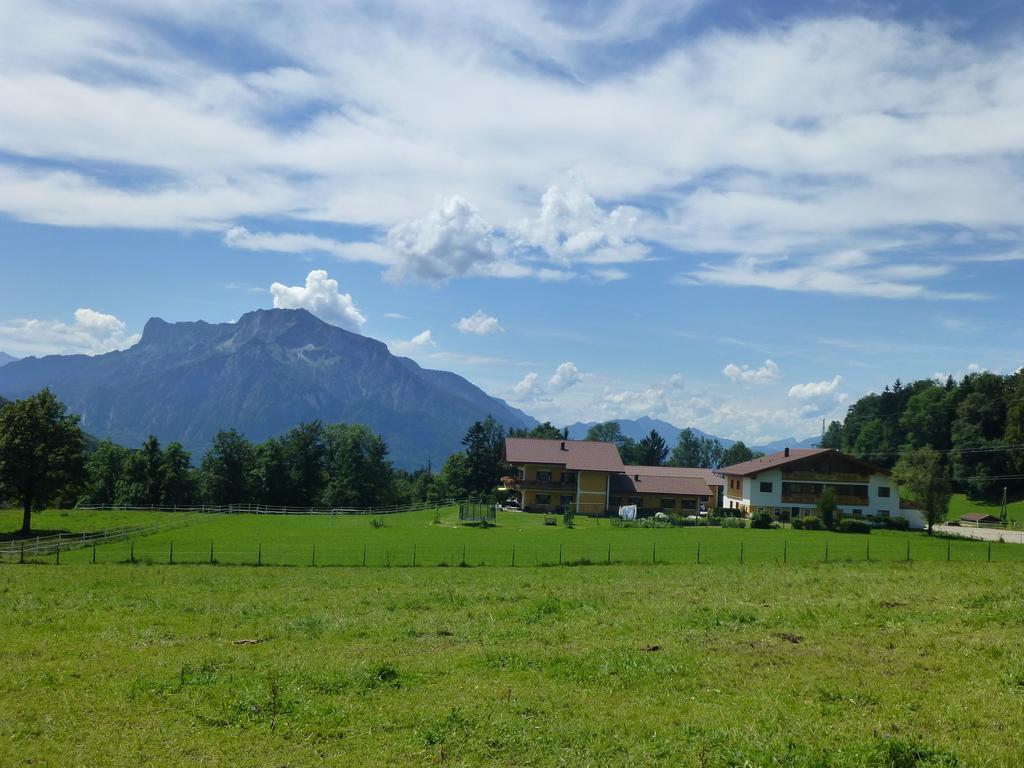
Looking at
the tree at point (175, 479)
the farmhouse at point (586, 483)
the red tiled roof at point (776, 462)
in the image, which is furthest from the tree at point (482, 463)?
the tree at point (175, 479)

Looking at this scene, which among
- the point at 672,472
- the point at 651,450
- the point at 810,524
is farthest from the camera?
the point at 651,450

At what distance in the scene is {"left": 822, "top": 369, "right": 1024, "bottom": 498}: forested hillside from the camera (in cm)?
11556

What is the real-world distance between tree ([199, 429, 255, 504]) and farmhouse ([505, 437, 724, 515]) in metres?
40.8

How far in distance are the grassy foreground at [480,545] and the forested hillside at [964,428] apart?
57.2 m

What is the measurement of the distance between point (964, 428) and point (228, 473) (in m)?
117

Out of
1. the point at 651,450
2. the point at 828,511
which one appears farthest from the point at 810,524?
the point at 651,450

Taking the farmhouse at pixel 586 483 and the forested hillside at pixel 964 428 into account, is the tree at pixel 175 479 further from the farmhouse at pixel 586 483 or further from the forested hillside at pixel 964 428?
the forested hillside at pixel 964 428

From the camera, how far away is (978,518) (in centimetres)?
9656

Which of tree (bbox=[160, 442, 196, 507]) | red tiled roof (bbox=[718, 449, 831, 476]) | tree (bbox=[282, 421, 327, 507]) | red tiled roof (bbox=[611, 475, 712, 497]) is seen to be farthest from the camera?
tree (bbox=[282, 421, 327, 507])

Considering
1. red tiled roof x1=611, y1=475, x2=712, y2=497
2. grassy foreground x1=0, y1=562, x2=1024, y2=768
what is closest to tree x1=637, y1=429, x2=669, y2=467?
red tiled roof x1=611, y1=475, x2=712, y2=497

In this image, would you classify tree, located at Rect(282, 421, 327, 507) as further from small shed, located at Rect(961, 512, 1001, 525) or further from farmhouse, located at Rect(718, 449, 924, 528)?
small shed, located at Rect(961, 512, 1001, 525)

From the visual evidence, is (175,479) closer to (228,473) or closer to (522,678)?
(228,473)

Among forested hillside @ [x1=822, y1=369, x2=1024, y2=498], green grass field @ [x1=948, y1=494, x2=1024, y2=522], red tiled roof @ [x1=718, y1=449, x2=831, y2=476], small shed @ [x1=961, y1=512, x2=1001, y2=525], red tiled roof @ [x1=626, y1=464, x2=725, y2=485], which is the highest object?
forested hillside @ [x1=822, y1=369, x2=1024, y2=498]

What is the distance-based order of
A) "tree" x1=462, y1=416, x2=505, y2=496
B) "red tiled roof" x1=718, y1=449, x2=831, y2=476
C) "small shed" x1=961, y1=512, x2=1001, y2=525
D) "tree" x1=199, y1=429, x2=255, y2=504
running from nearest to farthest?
1. "red tiled roof" x1=718, y1=449, x2=831, y2=476
2. "small shed" x1=961, y1=512, x2=1001, y2=525
3. "tree" x1=199, y1=429, x2=255, y2=504
4. "tree" x1=462, y1=416, x2=505, y2=496
